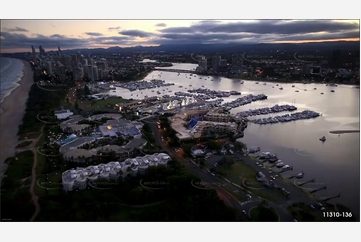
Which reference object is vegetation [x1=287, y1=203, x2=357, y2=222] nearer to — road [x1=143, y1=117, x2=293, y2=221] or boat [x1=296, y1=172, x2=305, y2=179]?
road [x1=143, y1=117, x2=293, y2=221]

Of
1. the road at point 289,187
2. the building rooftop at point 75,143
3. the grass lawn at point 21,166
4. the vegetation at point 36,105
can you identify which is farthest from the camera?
the vegetation at point 36,105

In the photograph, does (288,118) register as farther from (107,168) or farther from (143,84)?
(107,168)

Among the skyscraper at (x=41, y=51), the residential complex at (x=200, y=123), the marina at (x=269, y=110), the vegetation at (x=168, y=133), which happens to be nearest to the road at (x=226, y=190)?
the vegetation at (x=168, y=133)

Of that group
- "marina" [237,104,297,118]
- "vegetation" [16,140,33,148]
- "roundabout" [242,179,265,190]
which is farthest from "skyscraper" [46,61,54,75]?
"marina" [237,104,297,118]

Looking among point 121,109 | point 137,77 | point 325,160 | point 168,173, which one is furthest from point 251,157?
point 137,77

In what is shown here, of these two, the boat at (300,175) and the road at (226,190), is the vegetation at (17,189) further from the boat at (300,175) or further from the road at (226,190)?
the boat at (300,175)

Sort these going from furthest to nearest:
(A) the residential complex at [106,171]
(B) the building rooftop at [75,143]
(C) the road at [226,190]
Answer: (B) the building rooftop at [75,143] < (A) the residential complex at [106,171] < (C) the road at [226,190]

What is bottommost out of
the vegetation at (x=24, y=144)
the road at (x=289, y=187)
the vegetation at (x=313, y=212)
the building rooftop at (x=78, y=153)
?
the road at (x=289, y=187)
